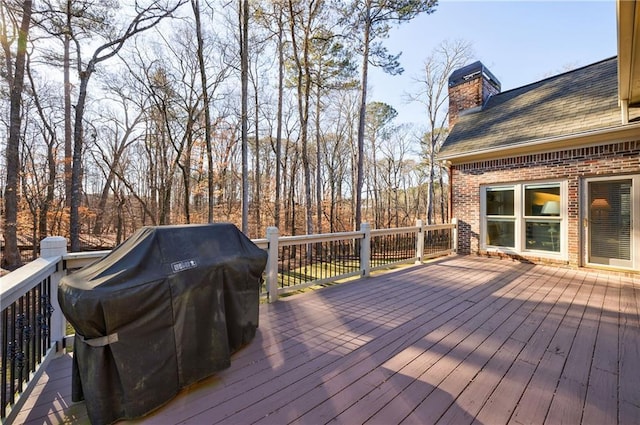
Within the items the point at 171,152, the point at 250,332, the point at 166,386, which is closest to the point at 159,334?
the point at 166,386

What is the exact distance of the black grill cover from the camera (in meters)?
1.63

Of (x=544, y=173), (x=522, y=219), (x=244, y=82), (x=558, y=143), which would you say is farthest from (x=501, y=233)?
(x=244, y=82)

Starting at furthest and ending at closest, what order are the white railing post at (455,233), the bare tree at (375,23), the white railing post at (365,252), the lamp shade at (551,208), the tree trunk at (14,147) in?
1. the bare tree at (375,23)
2. the tree trunk at (14,147)
3. the white railing post at (455,233)
4. the lamp shade at (551,208)
5. the white railing post at (365,252)

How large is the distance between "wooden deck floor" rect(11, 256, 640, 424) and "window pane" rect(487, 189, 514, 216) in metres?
2.90

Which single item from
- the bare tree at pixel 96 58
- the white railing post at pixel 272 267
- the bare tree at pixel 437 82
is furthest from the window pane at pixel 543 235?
the bare tree at pixel 96 58

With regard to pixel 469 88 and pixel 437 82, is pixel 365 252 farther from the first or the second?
pixel 437 82

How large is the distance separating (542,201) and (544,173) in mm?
616

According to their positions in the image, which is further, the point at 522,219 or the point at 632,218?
the point at 522,219

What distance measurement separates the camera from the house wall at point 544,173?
527 cm

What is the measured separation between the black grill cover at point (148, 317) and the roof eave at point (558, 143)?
6.66 m

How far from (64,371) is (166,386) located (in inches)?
44.9

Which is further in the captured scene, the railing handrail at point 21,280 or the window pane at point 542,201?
the window pane at point 542,201

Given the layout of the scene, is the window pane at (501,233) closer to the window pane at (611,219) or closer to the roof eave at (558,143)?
the window pane at (611,219)

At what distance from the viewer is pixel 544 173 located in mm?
6117
